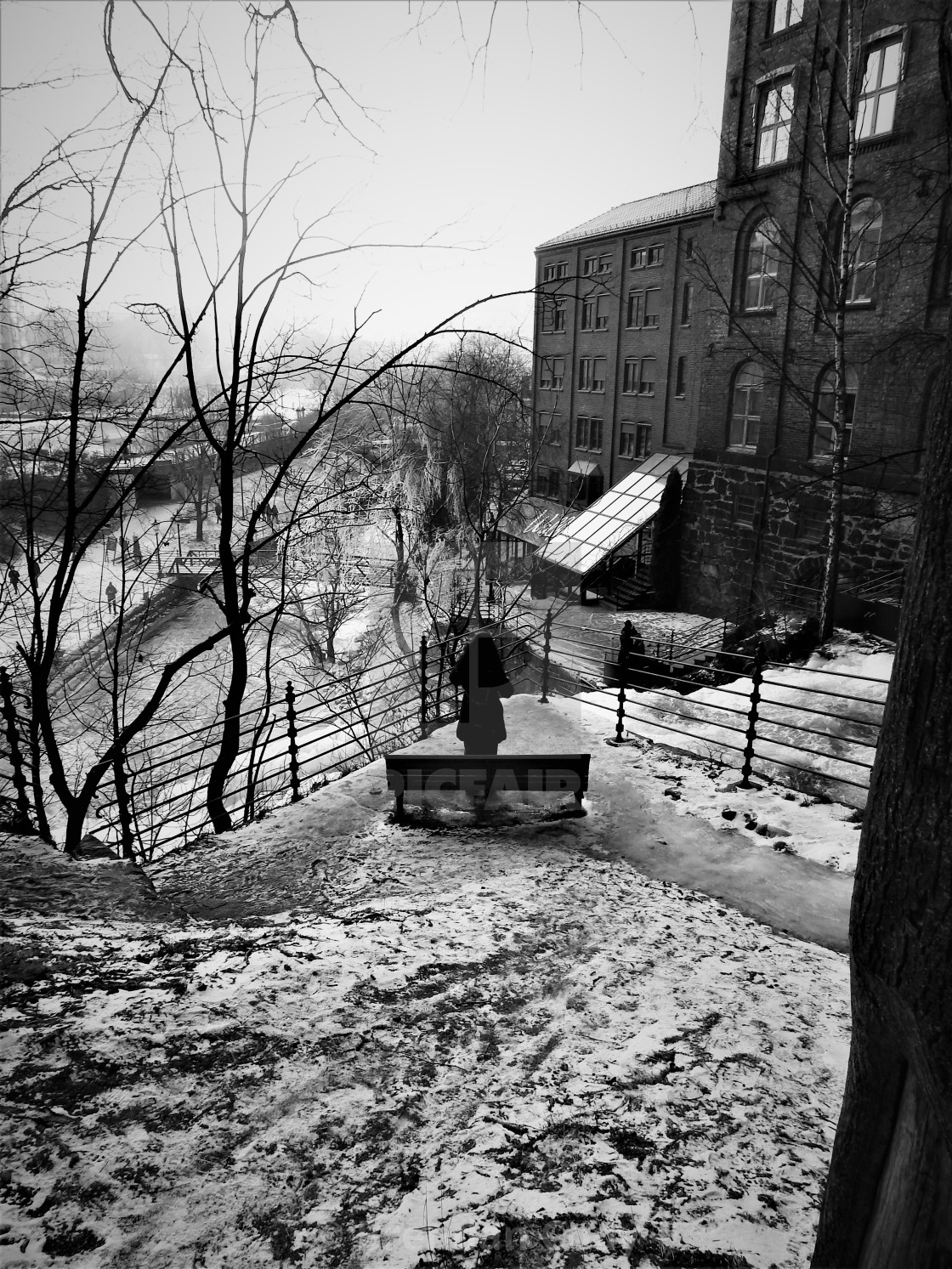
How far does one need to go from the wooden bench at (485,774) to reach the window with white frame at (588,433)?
3018 cm

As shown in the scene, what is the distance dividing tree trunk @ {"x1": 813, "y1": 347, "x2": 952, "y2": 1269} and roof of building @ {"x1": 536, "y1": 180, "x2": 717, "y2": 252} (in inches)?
1255

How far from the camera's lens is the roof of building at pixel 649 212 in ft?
97.3

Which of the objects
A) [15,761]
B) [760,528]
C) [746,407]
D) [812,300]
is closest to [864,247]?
[812,300]

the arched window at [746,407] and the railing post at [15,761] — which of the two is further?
the arched window at [746,407]

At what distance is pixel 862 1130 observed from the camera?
2.09m

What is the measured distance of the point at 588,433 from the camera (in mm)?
35812

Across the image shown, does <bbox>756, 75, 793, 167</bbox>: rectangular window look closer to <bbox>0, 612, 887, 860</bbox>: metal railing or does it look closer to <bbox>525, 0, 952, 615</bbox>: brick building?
<bbox>525, 0, 952, 615</bbox>: brick building

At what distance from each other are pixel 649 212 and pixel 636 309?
4.63m

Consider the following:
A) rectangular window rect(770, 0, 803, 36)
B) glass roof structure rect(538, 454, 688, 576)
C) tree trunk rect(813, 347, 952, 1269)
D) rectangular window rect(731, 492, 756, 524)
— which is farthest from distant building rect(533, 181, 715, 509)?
tree trunk rect(813, 347, 952, 1269)

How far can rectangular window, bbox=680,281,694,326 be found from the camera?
A: 29.5 meters

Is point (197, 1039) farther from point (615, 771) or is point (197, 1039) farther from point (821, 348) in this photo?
point (821, 348)

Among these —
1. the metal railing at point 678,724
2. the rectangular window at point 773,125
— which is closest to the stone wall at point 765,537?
the metal railing at point 678,724

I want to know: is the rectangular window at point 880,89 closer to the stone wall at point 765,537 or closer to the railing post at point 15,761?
the stone wall at point 765,537

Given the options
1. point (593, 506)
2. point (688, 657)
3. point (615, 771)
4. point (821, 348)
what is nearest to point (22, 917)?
point (615, 771)
